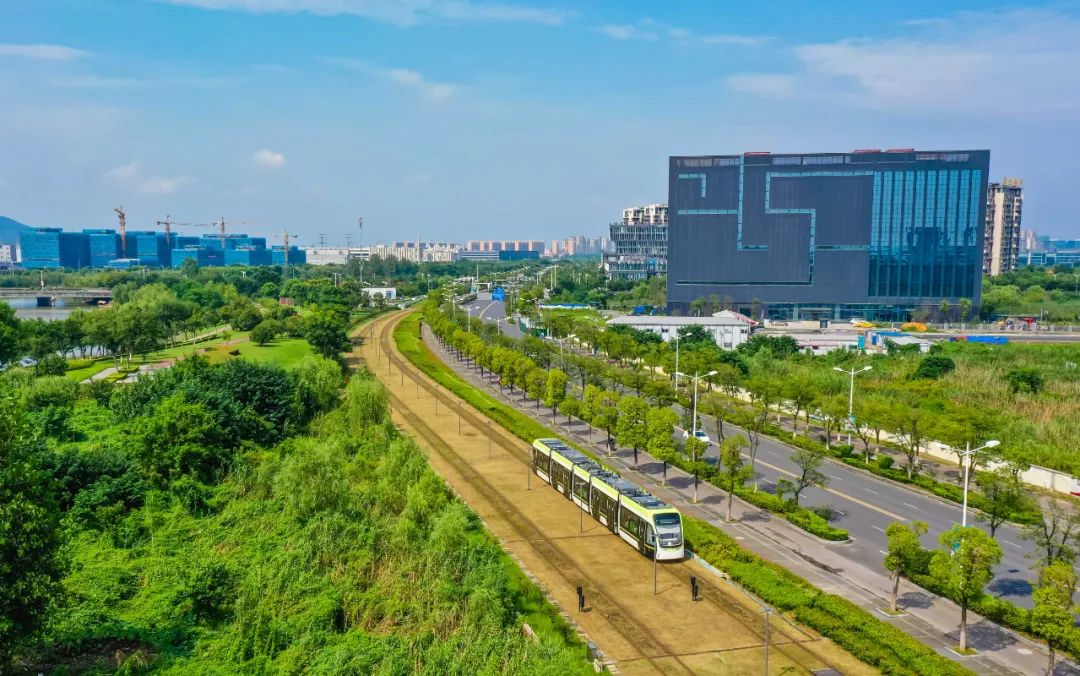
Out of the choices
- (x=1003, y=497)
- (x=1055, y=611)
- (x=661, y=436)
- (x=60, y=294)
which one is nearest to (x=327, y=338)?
(x=661, y=436)

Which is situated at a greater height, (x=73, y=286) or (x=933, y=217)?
(x=933, y=217)

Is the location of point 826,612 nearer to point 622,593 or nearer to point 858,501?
point 622,593

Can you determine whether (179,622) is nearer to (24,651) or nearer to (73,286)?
(24,651)

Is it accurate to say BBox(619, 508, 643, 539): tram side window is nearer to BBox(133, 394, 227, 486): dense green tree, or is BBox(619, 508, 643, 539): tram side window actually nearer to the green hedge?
the green hedge

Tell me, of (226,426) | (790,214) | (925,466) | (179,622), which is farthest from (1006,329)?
(179,622)

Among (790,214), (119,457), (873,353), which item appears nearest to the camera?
(119,457)

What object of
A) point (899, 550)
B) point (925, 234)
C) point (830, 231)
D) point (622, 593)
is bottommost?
point (622, 593)
